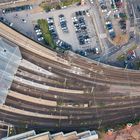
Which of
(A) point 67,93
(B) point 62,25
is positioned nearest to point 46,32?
(B) point 62,25

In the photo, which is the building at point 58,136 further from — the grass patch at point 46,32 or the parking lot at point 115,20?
the parking lot at point 115,20

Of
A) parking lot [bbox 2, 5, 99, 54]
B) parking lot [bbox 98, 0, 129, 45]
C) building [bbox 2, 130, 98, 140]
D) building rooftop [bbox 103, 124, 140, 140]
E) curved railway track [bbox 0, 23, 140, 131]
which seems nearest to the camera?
building [bbox 2, 130, 98, 140]

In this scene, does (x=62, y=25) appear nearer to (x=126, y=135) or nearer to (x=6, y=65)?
(x=6, y=65)

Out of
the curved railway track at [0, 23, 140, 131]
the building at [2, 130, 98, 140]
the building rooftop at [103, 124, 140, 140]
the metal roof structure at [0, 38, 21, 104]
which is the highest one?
the metal roof structure at [0, 38, 21, 104]

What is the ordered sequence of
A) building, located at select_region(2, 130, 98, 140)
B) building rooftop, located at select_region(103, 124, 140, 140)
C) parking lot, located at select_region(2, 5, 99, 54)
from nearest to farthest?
building, located at select_region(2, 130, 98, 140) < building rooftop, located at select_region(103, 124, 140, 140) < parking lot, located at select_region(2, 5, 99, 54)

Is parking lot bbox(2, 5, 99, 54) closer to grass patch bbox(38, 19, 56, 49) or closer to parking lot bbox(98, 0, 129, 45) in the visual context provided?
grass patch bbox(38, 19, 56, 49)

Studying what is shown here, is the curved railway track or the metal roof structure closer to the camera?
the metal roof structure

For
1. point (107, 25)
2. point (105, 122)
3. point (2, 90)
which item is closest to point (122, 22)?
point (107, 25)

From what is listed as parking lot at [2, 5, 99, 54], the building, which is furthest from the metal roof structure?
parking lot at [2, 5, 99, 54]
